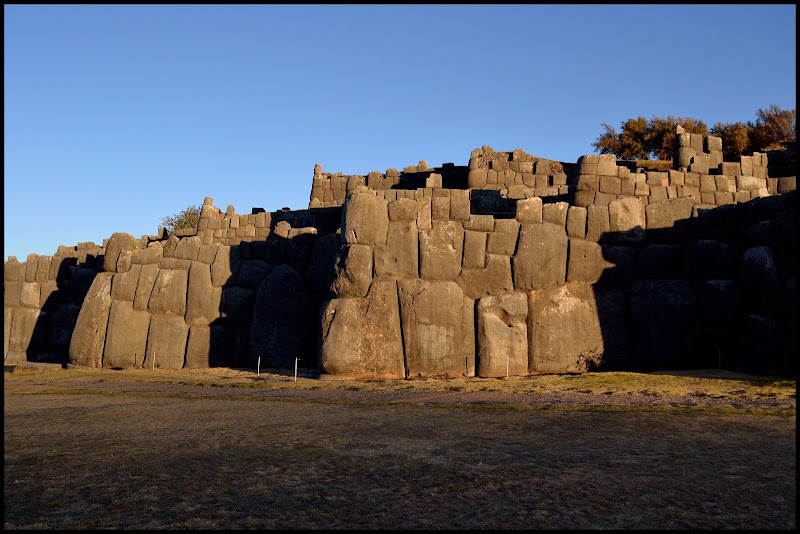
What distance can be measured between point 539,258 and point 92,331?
1364cm

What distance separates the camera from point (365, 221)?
16797 mm

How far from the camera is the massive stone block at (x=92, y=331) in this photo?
67.3 ft

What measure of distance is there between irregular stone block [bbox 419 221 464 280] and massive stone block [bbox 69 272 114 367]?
10555mm

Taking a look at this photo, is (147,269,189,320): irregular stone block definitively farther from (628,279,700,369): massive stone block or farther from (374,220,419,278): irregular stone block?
(628,279,700,369): massive stone block

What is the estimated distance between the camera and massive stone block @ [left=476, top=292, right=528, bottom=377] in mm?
16250

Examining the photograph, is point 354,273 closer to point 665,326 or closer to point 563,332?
point 563,332

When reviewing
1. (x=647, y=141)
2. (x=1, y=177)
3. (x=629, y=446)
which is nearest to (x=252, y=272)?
(x=629, y=446)

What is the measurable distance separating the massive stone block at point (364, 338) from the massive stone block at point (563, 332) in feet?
11.2

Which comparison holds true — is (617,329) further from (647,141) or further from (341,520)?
(647,141)

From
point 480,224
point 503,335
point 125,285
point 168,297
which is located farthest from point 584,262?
point 125,285

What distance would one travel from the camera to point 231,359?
20.8 meters

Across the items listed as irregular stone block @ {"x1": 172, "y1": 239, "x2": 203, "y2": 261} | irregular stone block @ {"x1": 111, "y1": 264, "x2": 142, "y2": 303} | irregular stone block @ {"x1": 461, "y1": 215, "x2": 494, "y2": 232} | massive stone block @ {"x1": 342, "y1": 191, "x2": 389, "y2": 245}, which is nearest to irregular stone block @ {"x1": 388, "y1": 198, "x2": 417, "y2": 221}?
massive stone block @ {"x1": 342, "y1": 191, "x2": 389, "y2": 245}

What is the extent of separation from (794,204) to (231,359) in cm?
1566

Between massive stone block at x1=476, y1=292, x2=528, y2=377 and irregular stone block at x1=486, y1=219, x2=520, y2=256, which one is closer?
massive stone block at x1=476, y1=292, x2=528, y2=377
